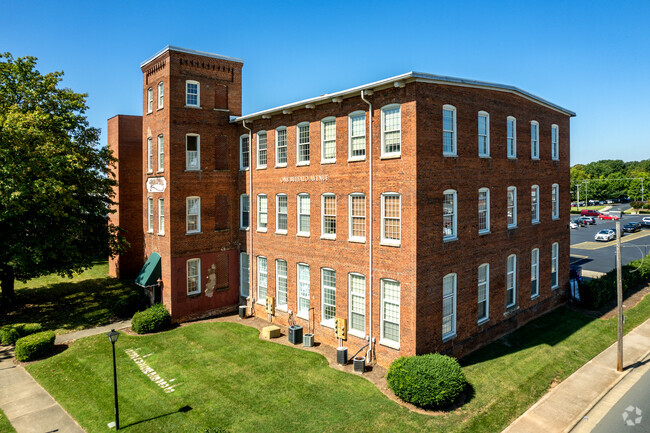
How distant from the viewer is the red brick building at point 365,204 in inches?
674

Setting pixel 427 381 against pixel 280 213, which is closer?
pixel 427 381

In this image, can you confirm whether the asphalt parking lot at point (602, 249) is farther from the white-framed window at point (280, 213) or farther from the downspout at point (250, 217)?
the downspout at point (250, 217)

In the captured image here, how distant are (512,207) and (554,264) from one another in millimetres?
6739

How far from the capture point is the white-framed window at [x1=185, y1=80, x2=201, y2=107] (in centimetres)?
2442

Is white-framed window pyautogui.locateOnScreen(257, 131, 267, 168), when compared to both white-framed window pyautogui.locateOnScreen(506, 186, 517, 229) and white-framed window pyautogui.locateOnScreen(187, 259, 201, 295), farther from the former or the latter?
white-framed window pyautogui.locateOnScreen(506, 186, 517, 229)

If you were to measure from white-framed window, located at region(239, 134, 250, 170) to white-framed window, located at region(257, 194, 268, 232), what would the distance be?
2.51 metres

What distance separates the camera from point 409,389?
47.6ft

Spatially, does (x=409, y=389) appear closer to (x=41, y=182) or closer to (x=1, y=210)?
(x=41, y=182)

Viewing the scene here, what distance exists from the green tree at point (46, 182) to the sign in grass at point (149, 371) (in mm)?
8823

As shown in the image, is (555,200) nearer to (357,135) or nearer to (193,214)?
(357,135)

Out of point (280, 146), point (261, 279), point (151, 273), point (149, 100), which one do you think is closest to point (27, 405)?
point (151, 273)

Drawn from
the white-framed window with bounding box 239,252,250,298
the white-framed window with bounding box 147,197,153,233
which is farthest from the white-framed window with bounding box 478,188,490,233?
the white-framed window with bounding box 147,197,153,233

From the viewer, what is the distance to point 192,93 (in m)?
24.6

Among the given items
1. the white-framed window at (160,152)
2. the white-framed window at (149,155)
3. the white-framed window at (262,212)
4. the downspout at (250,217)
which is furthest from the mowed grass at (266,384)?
the white-framed window at (149,155)
